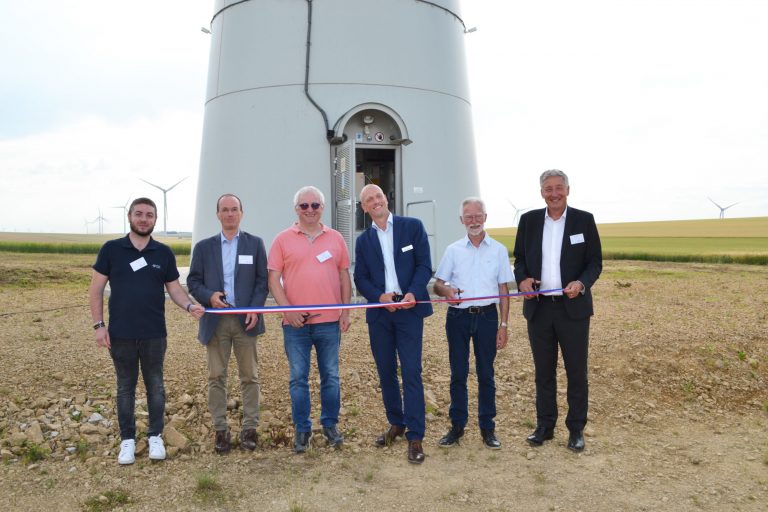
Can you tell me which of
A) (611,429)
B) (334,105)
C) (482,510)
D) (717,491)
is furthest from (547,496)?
(334,105)

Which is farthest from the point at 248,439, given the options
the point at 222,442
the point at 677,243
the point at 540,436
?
the point at 677,243

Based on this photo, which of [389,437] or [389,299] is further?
[389,437]

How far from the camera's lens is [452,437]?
16.8 feet

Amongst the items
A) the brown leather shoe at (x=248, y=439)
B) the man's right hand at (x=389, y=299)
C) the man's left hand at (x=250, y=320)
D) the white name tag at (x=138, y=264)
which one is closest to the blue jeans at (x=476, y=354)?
the man's right hand at (x=389, y=299)

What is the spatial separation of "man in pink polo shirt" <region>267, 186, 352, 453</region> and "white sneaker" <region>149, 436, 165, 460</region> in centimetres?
99

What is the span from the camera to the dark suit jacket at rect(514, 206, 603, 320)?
194 inches

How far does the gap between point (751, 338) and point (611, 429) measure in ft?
14.7

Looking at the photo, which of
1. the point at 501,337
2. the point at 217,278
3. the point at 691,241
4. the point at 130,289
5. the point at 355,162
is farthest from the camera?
the point at 691,241

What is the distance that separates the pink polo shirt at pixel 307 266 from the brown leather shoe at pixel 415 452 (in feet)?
3.61

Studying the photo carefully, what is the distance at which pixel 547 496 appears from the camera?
4.25 meters

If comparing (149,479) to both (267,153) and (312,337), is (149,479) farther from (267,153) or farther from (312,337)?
(267,153)

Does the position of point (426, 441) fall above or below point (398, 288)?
below

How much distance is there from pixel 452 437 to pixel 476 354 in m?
0.71

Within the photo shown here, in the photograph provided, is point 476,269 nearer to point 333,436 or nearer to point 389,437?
point 389,437
